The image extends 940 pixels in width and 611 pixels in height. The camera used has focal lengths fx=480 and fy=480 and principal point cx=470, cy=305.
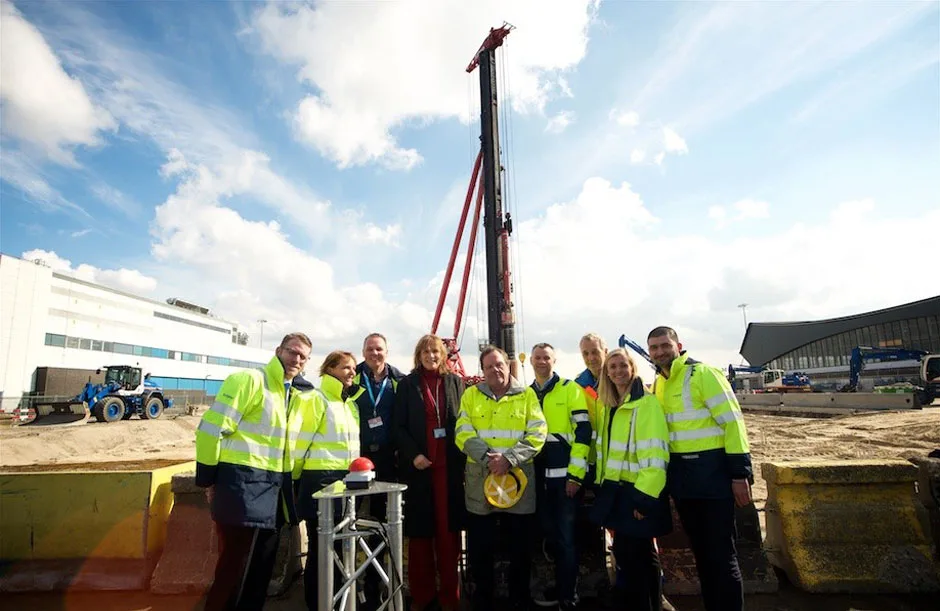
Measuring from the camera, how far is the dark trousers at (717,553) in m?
2.84

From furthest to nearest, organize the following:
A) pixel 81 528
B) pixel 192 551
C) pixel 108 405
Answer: pixel 108 405 → pixel 81 528 → pixel 192 551

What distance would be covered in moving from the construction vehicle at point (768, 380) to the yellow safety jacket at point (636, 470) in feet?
101

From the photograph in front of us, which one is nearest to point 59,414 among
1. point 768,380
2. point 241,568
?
point 241,568

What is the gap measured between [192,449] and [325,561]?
661 inches

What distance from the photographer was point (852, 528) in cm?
371

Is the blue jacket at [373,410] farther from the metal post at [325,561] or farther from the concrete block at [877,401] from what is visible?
the concrete block at [877,401]

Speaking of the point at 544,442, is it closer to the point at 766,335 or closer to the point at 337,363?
the point at 337,363

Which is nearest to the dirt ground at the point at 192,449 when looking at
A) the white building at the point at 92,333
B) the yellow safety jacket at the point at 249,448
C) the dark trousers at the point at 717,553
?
the dark trousers at the point at 717,553

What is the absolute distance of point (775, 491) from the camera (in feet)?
12.7

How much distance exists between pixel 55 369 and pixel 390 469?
3782 centimetres

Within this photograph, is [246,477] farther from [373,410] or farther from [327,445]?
[373,410]

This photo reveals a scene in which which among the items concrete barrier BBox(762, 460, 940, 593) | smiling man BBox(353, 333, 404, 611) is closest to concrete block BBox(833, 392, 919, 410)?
concrete barrier BBox(762, 460, 940, 593)

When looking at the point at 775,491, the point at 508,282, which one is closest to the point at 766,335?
the point at 508,282

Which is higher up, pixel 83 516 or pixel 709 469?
pixel 709 469
